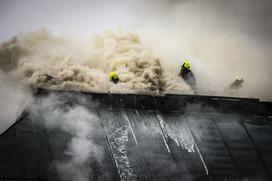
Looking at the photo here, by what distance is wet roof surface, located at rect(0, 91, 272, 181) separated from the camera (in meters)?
10.8

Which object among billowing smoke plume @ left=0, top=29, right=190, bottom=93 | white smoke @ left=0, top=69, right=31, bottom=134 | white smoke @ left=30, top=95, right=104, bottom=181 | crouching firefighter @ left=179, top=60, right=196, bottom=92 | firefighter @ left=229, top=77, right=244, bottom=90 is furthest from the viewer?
firefighter @ left=229, top=77, right=244, bottom=90

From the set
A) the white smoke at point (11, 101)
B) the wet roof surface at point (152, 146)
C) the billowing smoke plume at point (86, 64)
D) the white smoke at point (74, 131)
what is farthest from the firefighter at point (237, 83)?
the white smoke at point (11, 101)

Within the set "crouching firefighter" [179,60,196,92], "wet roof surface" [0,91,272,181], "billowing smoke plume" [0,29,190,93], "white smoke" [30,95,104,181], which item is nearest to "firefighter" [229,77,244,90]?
"crouching firefighter" [179,60,196,92]

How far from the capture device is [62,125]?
11969 millimetres

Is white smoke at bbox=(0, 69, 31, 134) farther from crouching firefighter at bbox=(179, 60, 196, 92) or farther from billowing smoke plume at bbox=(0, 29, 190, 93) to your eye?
crouching firefighter at bbox=(179, 60, 196, 92)

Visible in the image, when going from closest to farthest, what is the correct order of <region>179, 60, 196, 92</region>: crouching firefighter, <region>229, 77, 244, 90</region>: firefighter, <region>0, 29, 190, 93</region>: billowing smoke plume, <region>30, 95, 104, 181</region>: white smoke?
<region>30, 95, 104, 181</region>: white smoke
<region>0, 29, 190, 93</region>: billowing smoke plume
<region>179, 60, 196, 92</region>: crouching firefighter
<region>229, 77, 244, 90</region>: firefighter

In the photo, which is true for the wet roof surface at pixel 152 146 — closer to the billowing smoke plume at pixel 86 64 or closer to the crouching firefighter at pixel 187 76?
the billowing smoke plume at pixel 86 64

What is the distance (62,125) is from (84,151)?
119 centimetres

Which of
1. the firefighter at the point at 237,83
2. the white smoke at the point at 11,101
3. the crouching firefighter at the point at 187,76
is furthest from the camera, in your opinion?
the firefighter at the point at 237,83

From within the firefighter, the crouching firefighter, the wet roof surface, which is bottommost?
the wet roof surface

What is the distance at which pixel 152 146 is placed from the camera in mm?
12289

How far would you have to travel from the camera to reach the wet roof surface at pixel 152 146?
10.8 m

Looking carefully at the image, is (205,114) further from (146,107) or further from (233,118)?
(146,107)

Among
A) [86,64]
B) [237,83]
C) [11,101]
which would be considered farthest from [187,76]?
[11,101]
